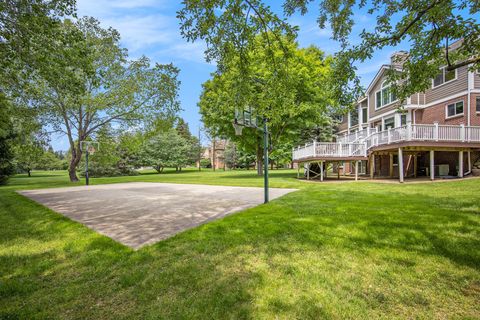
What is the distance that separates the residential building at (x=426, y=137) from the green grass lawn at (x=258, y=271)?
8919 mm

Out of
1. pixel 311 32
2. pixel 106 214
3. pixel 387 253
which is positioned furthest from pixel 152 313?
pixel 311 32

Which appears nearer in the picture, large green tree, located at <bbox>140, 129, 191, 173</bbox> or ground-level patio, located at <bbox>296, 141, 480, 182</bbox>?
ground-level patio, located at <bbox>296, 141, 480, 182</bbox>

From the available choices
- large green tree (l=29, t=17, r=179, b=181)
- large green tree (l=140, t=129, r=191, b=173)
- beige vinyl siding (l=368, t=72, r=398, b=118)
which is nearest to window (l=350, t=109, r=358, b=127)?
beige vinyl siding (l=368, t=72, r=398, b=118)

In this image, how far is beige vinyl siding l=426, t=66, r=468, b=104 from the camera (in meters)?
13.8

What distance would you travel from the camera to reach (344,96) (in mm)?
5316

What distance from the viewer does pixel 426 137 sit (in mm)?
12398

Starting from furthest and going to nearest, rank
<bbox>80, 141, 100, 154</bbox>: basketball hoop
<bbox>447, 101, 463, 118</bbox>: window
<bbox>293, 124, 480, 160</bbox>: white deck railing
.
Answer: <bbox>80, 141, 100, 154</bbox>: basketball hoop → <bbox>447, 101, 463, 118</bbox>: window → <bbox>293, 124, 480, 160</bbox>: white deck railing

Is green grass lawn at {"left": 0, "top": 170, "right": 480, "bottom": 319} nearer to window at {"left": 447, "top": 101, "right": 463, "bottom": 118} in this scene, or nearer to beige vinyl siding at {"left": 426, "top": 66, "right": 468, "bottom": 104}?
window at {"left": 447, "top": 101, "right": 463, "bottom": 118}

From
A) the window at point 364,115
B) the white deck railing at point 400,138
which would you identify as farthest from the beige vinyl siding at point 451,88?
the window at point 364,115

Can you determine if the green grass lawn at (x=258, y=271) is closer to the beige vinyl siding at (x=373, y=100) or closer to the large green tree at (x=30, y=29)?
the large green tree at (x=30, y=29)

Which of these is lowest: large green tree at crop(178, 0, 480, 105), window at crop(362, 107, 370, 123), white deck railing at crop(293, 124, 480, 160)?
white deck railing at crop(293, 124, 480, 160)

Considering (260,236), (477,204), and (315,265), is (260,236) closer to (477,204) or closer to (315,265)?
(315,265)

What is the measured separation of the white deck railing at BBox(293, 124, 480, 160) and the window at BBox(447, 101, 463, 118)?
2.07 meters

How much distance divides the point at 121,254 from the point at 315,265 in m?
2.67
